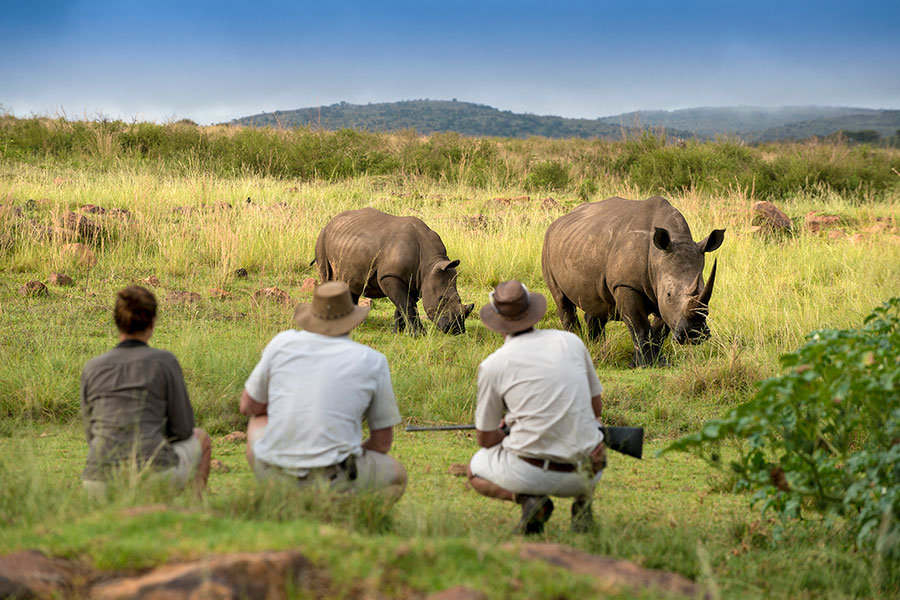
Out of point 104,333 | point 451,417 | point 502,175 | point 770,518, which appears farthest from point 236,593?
point 502,175

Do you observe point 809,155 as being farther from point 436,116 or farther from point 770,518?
point 436,116

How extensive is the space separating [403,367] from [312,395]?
12.6 feet

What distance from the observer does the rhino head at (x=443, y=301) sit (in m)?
10.2

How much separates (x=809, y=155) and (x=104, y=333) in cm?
2053

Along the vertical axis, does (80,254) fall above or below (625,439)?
above

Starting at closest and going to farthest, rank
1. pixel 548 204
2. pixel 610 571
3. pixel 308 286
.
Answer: pixel 610 571 < pixel 308 286 < pixel 548 204

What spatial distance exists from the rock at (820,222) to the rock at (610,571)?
13.7m

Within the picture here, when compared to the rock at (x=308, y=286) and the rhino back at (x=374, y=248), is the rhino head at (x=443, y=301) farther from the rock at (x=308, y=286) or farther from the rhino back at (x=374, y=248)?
the rock at (x=308, y=286)

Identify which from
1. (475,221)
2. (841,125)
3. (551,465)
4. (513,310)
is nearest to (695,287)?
(513,310)

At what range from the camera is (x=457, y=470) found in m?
6.20

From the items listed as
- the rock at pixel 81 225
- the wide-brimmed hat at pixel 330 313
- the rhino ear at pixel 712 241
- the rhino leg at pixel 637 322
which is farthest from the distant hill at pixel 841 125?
the wide-brimmed hat at pixel 330 313

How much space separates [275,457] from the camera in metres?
4.50

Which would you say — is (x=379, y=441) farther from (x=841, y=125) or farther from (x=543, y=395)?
(x=841, y=125)

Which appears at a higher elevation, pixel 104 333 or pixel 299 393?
pixel 299 393
